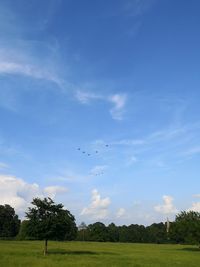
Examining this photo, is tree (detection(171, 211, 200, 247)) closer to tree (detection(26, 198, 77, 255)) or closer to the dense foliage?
tree (detection(26, 198, 77, 255))

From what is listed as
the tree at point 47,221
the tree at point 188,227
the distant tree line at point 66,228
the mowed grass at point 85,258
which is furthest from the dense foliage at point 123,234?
the tree at point 47,221

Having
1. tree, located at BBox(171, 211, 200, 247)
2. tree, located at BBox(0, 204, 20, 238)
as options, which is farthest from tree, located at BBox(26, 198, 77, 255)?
tree, located at BBox(0, 204, 20, 238)

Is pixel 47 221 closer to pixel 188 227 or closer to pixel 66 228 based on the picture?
pixel 66 228

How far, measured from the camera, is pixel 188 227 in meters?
95.1

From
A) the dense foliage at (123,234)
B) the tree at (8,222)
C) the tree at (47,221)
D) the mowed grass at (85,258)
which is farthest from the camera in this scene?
the dense foliage at (123,234)

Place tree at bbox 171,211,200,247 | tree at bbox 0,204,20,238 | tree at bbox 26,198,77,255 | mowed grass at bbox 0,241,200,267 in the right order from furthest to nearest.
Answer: tree at bbox 0,204,20,238 < tree at bbox 171,211,200,247 < tree at bbox 26,198,77,255 < mowed grass at bbox 0,241,200,267

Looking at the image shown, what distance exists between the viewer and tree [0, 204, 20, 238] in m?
144

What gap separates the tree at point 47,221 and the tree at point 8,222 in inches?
3506

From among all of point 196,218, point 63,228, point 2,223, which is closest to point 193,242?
point 196,218

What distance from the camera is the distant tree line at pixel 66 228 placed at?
56.6 meters

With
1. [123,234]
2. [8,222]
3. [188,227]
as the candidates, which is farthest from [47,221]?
[123,234]

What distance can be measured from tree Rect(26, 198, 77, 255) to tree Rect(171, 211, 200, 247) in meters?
40.1

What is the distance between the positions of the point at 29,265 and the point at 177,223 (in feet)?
229

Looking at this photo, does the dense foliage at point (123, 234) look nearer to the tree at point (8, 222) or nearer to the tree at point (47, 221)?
the tree at point (8, 222)
